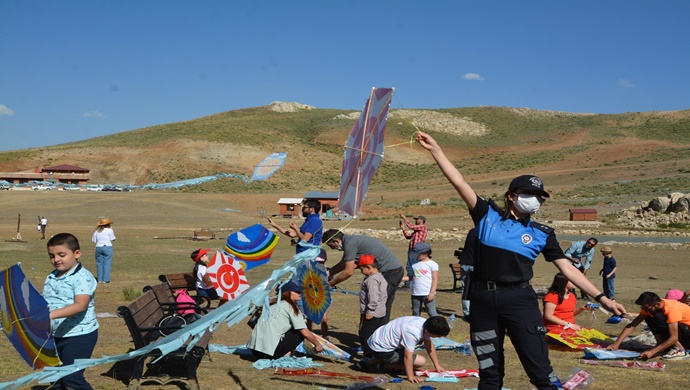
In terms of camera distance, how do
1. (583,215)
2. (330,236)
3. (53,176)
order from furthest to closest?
(53,176), (583,215), (330,236)

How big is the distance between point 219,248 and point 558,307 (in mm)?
19407

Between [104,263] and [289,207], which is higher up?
[289,207]

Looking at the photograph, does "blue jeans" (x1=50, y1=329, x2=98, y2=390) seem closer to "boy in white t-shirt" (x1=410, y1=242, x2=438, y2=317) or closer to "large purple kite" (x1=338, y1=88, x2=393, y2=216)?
"large purple kite" (x1=338, y1=88, x2=393, y2=216)

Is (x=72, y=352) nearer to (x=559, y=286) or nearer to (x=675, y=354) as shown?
(x=559, y=286)

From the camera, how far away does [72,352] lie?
553cm

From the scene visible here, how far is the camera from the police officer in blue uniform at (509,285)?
5.02 metres

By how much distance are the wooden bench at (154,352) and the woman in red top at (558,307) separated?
200 inches

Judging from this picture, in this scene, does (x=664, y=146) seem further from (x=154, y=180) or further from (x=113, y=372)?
(x=113, y=372)

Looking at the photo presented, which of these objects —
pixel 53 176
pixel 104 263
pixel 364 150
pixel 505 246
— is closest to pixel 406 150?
pixel 53 176

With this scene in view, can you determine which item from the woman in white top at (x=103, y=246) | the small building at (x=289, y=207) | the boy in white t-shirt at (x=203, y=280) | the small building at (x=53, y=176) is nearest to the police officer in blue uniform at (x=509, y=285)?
the boy in white t-shirt at (x=203, y=280)

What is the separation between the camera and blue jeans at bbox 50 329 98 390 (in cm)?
550

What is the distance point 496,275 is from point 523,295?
0.24 m

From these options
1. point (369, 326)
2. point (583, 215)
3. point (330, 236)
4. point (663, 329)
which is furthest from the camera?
point (583, 215)

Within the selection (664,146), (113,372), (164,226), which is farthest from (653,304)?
(664,146)
